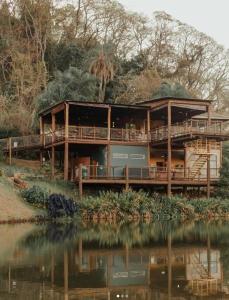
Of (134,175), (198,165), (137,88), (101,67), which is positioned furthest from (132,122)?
(137,88)

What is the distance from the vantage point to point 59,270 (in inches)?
585

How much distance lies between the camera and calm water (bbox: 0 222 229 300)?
40.5 feet

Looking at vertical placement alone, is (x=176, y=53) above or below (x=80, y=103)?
above

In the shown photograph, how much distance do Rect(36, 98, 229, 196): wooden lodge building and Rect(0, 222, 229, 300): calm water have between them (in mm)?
11337

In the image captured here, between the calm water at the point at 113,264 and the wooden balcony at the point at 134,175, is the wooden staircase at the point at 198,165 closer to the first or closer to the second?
the wooden balcony at the point at 134,175

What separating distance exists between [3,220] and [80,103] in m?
10.9

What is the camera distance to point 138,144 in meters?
40.7

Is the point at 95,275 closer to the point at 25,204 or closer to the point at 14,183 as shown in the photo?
the point at 25,204

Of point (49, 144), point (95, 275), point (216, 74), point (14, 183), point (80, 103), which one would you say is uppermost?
point (216, 74)

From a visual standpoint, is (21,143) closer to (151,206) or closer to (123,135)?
(123,135)

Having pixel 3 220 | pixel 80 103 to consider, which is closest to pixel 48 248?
pixel 3 220

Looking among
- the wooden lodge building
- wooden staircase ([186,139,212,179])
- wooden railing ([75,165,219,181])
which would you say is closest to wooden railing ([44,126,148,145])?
the wooden lodge building

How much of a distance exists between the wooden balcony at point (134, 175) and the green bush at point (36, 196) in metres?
3.48

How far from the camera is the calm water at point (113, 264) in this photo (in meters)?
12.3
